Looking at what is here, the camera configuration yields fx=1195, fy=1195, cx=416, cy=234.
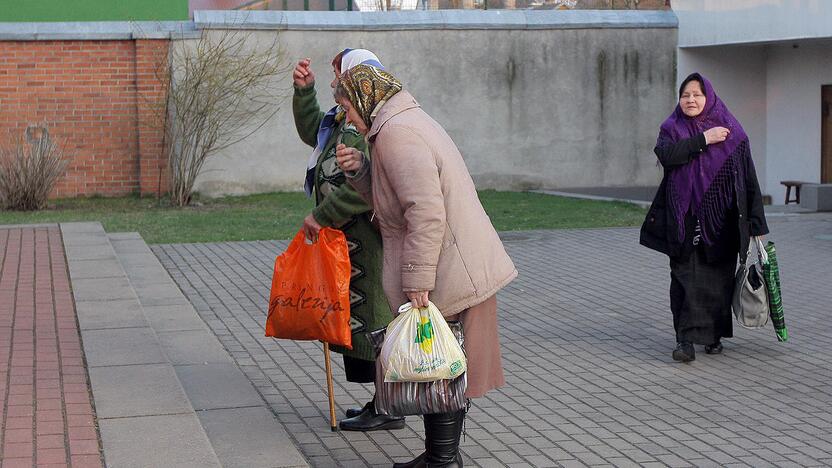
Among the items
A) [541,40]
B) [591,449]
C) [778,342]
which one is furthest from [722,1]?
[591,449]

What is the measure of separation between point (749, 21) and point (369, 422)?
15823 millimetres

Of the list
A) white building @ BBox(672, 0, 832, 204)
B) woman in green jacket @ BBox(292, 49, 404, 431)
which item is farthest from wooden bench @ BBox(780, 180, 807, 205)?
woman in green jacket @ BBox(292, 49, 404, 431)

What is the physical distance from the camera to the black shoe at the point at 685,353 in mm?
7297

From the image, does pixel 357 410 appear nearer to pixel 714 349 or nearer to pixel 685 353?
pixel 685 353

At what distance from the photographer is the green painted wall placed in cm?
2373

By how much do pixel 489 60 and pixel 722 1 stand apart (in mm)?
4132

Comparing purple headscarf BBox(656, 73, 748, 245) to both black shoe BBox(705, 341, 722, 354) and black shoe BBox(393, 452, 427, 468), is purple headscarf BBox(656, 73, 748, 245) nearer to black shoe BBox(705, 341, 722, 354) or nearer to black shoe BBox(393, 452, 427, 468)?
black shoe BBox(705, 341, 722, 354)

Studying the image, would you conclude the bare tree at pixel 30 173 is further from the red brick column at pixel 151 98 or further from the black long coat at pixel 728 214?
the black long coat at pixel 728 214

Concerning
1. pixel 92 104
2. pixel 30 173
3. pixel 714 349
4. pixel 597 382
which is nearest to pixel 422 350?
pixel 597 382

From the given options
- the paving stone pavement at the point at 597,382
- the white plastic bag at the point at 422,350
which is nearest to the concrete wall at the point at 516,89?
the paving stone pavement at the point at 597,382

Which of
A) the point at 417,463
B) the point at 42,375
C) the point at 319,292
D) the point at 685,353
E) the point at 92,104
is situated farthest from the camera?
the point at 92,104

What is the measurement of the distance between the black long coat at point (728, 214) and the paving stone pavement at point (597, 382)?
0.70 meters

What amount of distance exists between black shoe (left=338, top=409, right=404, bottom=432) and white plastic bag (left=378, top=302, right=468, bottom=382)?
1.24m

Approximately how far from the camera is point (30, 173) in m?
Answer: 17.5
